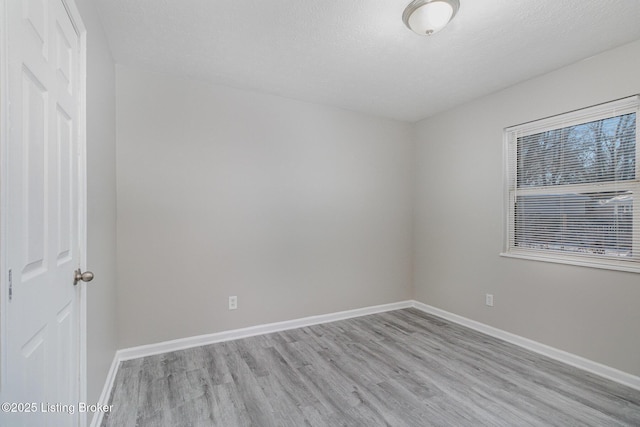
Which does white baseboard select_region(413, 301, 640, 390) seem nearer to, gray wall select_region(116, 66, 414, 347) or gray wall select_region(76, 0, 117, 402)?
gray wall select_region(116, 66, 414, 347)

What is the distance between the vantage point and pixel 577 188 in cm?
246

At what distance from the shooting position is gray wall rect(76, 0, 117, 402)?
1.61 m

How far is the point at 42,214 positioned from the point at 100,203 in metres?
0.93

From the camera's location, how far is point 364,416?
181 cm

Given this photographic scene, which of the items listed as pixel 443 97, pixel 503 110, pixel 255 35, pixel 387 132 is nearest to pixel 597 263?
pixel 503 110

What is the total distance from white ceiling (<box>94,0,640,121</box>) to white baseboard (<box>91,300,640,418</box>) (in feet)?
8.06

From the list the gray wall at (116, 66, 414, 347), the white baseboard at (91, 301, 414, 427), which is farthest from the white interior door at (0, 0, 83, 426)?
the gray wall at (116, 66, 414, 347)

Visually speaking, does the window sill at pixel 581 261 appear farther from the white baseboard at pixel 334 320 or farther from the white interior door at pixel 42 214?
the white interior door at pixel 42 214

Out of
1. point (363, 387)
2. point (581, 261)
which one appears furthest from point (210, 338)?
point (581, 261)

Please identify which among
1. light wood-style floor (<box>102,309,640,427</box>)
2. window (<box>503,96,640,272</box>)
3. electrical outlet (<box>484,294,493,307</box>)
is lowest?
light wood-style floor (<box>102,309,640,427</box>)

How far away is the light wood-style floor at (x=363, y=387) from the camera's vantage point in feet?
5.88

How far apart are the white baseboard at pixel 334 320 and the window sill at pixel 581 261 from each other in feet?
2.51

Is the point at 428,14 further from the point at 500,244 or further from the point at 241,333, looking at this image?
the point at 241,333

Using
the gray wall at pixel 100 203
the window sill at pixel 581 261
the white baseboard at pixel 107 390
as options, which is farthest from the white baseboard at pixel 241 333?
the window sill at pixel 581 261
